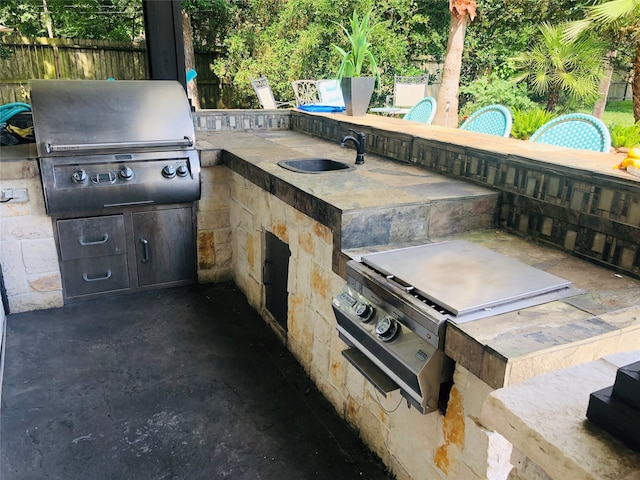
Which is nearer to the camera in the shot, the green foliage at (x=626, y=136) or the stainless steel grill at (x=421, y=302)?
the stainless steel grill at (x=421, y=302)

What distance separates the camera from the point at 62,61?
816 cm

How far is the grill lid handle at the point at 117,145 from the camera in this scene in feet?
8.82

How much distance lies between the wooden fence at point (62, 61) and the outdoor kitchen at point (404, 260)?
20.0 ft

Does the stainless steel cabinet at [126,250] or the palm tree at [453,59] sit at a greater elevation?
the palm tree at [453,59]

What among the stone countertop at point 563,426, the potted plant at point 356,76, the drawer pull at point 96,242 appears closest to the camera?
the stone countertop at point 563,426

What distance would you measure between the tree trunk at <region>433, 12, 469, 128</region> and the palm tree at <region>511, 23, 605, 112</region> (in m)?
1.07

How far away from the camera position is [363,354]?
163 centimetres

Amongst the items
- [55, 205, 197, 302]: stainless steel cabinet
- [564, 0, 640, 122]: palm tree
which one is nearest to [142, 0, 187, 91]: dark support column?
[55, 205, 197, 302]: stainless steel cabinet

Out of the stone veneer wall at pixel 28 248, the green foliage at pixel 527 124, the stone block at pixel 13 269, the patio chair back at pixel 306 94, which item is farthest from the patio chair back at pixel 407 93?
the stone block at pixel 13 269

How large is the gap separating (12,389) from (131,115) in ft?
5.21

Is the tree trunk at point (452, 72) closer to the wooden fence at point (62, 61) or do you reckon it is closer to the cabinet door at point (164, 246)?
the wooden fence at point (62, 61)

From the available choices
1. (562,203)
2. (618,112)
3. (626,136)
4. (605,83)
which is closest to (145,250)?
(562,203)

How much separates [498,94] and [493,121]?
560 centimetres

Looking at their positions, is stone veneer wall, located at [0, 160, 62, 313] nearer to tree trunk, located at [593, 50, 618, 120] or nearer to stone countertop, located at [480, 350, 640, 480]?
stone countertop, located at [480, 350, 640, 480]
